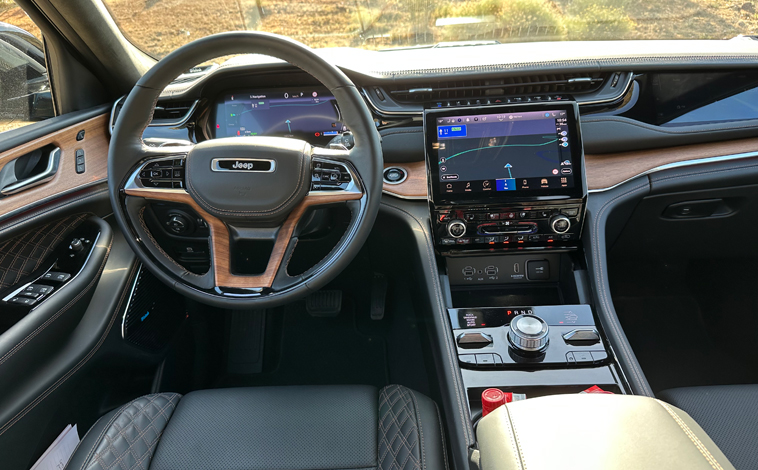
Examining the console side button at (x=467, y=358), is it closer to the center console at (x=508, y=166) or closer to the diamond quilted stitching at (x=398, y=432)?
the diamond quilted stitching at (x=398, y=432)

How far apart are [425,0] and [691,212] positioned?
124 cm

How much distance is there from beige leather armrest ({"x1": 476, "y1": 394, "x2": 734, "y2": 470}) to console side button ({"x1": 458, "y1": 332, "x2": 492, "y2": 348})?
1.73ft

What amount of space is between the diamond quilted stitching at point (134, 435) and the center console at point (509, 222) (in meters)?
0.79

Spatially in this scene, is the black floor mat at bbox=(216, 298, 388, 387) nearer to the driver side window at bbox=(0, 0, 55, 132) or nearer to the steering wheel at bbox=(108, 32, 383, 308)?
the steering wheel at bbox=(108, 32, 383, 308)

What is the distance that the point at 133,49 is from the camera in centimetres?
196

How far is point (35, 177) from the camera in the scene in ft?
5.02

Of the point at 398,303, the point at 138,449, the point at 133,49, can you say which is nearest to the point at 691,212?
the point at 398,303

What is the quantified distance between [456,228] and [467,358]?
43cm

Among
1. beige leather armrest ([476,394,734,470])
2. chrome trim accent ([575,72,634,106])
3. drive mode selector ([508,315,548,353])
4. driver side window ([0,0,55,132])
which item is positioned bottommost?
drive mode selector ([508,315,548,353])

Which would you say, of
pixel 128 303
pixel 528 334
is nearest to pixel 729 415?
pixel 528 334

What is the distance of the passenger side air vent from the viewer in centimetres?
169

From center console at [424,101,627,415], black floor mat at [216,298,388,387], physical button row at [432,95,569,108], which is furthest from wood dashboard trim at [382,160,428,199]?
black floor mat at [216,298,388,387]

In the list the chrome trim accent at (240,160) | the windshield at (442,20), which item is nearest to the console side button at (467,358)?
the chrome trim accent at (240,160)

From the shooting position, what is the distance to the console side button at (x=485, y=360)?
1.38 m
